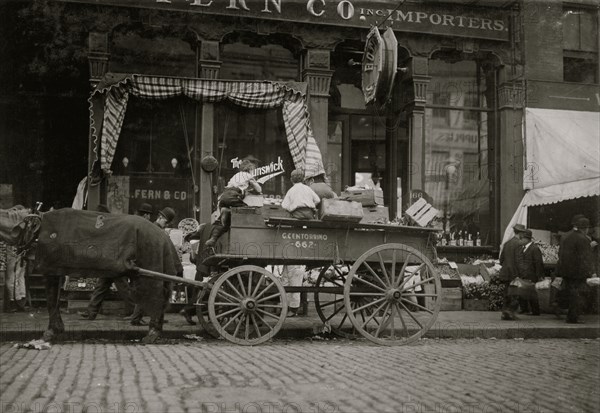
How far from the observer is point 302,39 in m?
13.8

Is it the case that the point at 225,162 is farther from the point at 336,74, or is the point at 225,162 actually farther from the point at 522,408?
the point at 522,408

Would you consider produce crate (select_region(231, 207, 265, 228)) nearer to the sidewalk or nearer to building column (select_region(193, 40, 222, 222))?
the sidewalk

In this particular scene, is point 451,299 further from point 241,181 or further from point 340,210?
point 241,181

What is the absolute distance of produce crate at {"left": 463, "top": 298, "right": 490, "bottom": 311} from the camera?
13.0m

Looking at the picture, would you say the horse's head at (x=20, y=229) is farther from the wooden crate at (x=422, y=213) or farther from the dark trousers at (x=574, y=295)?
the dark trousers at (x=574, y=295)

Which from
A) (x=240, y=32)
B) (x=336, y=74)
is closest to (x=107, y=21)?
(x=240, y=32)

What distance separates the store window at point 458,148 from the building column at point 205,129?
4.91m

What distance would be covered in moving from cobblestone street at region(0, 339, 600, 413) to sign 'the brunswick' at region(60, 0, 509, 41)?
24.5 ft

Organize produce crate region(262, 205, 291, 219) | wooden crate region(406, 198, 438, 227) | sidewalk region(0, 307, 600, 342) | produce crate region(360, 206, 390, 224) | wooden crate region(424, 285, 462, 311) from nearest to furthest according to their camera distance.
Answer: produce crate region(262, 205, 291, 219)
sidewalk region(0, 307, 600, 342)
produce crate region(360, 206, 390, 224)
wooden crate region(406, 198, 438, 227)
wooden crate region(424, 285, 462, 311)

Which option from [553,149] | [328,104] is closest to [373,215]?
[328,104]

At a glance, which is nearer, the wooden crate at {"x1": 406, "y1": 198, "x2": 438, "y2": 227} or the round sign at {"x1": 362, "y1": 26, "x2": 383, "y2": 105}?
the wooden crate at {"x1": 406, "y1": 198, "x2": 438, "y2": 227}

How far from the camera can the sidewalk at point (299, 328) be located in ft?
29.2

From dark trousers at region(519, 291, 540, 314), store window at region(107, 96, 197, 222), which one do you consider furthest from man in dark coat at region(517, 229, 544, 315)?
store window at region(107, 96, 197, 222)

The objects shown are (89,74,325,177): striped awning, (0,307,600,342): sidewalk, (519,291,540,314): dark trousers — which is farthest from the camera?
(89,74,325,177): striped awning
